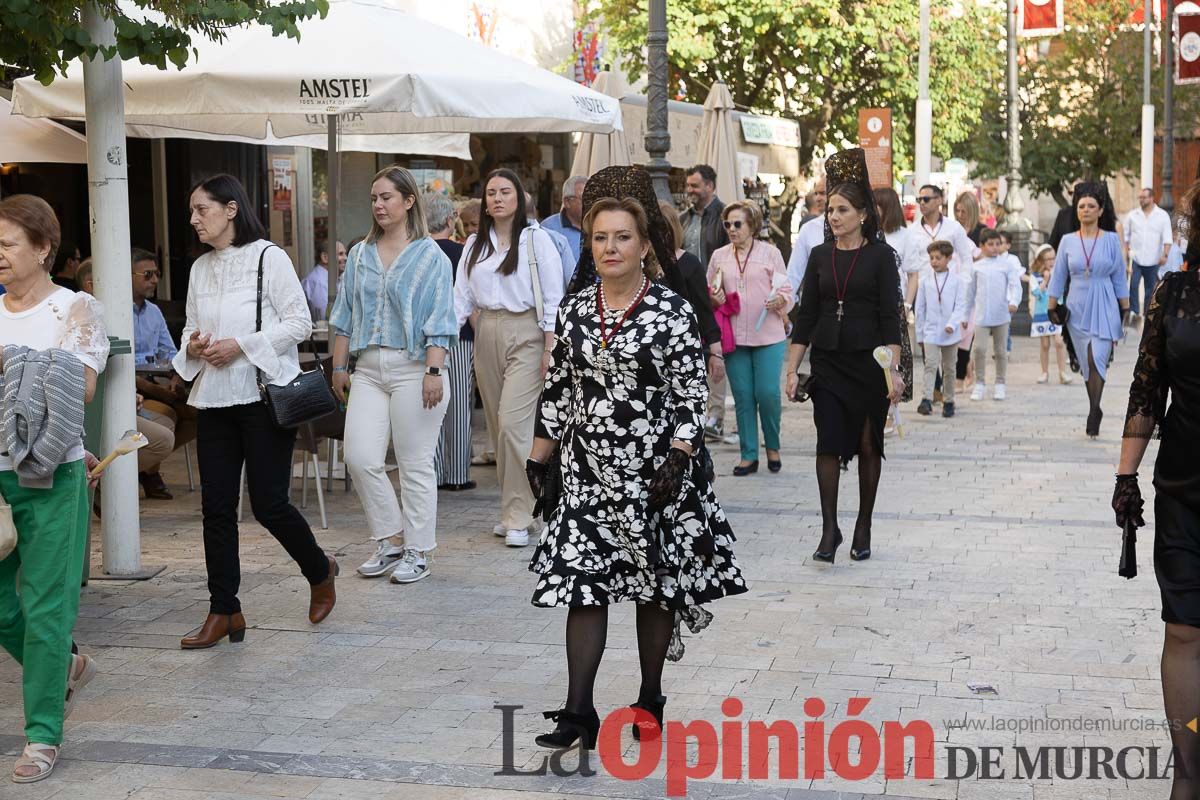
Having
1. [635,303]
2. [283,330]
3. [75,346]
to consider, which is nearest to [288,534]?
[283,330]

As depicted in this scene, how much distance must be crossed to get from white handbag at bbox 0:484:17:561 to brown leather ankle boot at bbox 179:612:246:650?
1.57 meters

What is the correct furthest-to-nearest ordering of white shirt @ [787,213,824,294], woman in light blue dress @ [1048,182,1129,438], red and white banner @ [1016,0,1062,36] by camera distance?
red and white banner @ [1016,0,1062,36], woman in light blue dress @ [1048,182,1129,438], white shirt @ [787,213,824,294]

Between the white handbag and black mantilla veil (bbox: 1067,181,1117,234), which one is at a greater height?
black mantilla veil (bbox: 1067,181,1117,234)

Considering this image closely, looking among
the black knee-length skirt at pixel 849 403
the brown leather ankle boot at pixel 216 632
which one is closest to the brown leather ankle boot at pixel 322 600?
the brown leather ankle boot at pixel 216 632

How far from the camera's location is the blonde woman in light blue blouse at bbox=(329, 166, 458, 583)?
24.3 ft

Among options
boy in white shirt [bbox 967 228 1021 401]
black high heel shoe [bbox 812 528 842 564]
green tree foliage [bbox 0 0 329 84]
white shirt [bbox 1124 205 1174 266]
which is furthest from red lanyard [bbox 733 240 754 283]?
white shirt [bbox 1124 205 1174 266]

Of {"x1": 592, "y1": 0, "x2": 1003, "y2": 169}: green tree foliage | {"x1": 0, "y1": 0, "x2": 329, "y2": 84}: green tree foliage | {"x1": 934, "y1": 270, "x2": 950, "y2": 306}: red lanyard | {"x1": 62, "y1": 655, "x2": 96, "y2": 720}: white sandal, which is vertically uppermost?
{"x1": 592, "y1": 0, "x2": 1003, "y2": 169}: green tree foliage

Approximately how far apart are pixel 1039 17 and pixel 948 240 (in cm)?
1452

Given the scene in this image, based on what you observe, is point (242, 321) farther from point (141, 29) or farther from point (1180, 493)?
point (1180, 493)

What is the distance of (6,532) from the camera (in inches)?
191

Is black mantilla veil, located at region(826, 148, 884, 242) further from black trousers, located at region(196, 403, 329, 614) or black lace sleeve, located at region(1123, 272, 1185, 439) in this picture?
black lace sleeve, located at region(1123, 272, 1185, 439)

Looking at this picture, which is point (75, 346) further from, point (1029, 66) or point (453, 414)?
point (1029, 66)

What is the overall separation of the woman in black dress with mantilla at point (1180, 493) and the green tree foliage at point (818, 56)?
22.6 m

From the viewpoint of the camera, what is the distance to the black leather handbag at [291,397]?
20.8 feet
